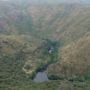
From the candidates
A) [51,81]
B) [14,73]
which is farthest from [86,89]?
[14,73]

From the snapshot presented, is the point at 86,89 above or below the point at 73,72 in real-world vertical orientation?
below

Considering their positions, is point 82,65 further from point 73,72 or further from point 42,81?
point 42,81

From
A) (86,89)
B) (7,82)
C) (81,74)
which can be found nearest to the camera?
(86,89)

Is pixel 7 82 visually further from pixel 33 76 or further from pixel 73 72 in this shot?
pixel 73 72

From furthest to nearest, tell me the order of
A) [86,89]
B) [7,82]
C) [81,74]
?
[81,74] < [7,82] < [86,89]

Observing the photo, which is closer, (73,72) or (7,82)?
(7,82)

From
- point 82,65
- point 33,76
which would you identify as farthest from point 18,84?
point 82,65
